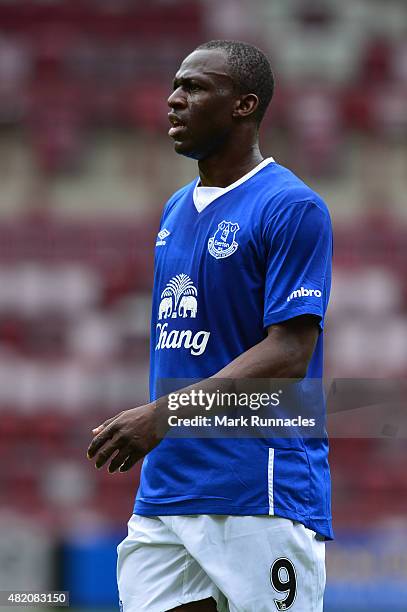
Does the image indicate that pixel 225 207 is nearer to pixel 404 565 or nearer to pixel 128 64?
pixel 404 565

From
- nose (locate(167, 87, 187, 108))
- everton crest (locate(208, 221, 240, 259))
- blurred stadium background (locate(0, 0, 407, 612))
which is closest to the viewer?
everton crest (locate(208, 221, 240, 259))

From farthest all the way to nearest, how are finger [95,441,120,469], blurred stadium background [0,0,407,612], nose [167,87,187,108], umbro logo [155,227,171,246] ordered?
blurred stadium background [0,0,407,612]
umbro logo [155,227,171,246]
nose [167,87,187,108]
finger [95,441,120,469]

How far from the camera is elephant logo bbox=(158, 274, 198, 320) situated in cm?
290

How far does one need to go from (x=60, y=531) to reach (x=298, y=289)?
20.9 ft

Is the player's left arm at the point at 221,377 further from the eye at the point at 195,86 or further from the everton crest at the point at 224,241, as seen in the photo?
the eye at the point at 195,86

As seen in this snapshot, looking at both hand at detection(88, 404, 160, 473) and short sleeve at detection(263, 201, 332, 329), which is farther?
short sleeve at detection(263, 201, 332, 329)

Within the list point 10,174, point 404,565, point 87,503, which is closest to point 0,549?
point 87,503

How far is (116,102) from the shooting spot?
11500 millimetres

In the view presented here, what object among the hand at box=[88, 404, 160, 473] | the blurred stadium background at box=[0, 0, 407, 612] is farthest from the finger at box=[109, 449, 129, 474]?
the blurred stadium background at box=[0, 0, 407, 612]

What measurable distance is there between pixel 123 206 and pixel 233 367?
8.88 metres

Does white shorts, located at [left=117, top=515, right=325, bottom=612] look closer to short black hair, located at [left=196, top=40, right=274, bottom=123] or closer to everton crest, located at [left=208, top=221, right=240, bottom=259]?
everton crest, located at [left=208, top=221, right=240, bottom=259]

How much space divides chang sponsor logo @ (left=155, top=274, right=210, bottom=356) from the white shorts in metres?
0.39

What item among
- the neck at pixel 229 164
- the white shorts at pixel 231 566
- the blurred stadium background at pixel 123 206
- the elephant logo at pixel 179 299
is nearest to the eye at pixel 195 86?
the neck at pixel 229 164

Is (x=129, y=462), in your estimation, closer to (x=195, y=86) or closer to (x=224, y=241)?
(x=224, y=241)
